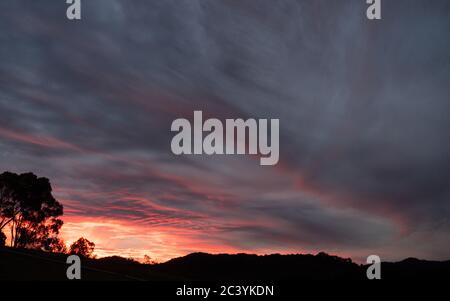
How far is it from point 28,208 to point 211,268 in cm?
3801

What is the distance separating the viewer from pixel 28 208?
5962cm

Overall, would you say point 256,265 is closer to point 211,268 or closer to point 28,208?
point 211,268

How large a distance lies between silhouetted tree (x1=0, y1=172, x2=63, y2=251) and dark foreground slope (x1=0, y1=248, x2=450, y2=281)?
787 inches

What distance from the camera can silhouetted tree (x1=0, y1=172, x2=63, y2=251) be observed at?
190 ft

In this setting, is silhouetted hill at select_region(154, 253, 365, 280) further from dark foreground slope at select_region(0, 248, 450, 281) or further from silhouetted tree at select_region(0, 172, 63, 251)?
silhouetted tree at select_region(0, 172, 63, 251)

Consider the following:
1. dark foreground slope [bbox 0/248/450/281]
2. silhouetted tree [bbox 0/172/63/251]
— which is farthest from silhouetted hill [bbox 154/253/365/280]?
silhouetted tree [bbox 0/172/63/251]

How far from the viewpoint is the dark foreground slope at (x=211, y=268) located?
20.0 meters

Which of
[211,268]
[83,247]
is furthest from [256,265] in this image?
[83,247]
